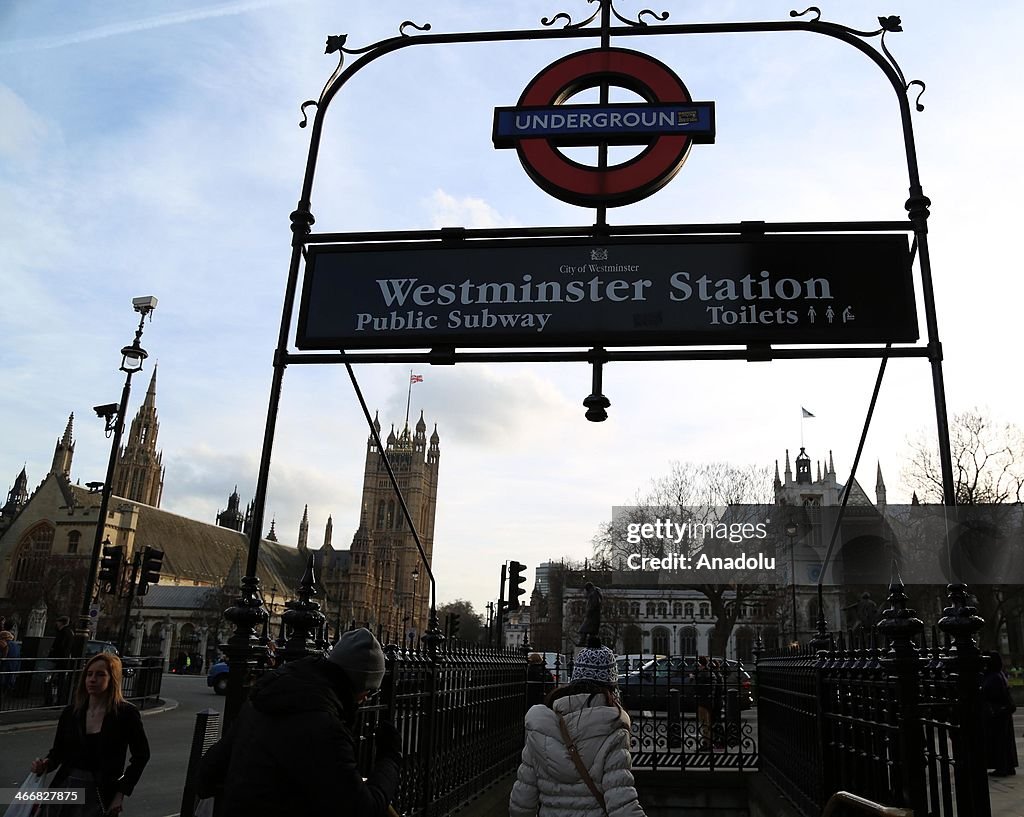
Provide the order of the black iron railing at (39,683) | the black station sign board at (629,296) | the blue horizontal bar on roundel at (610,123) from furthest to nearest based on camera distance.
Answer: the black iron railing at (39,683), the blue horizontal bar on roundel at (610,123), the black station sign board at (629,296)

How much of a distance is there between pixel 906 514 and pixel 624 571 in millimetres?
17045

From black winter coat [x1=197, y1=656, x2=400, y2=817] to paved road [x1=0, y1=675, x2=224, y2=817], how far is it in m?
7.01

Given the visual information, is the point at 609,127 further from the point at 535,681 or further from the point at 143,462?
the point at 143,462

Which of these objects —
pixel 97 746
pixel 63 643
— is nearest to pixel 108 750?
pixel 97 746

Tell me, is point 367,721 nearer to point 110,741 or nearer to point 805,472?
point 110,741

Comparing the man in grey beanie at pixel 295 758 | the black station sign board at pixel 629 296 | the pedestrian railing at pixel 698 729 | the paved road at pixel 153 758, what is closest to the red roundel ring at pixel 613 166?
the black station sign board at pixel 629 296

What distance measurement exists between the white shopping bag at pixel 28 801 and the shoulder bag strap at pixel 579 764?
318cm

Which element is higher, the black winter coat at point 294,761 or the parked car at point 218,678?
the black winter coat at point 294,761

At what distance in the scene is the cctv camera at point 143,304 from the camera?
19.2 metres

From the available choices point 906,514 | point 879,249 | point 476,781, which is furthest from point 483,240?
point 906,514

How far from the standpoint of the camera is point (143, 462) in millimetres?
91062

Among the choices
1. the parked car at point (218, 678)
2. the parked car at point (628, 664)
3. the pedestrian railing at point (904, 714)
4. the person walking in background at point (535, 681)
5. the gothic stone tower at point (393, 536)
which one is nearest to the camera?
the pedestrian railing at point (904, 714)

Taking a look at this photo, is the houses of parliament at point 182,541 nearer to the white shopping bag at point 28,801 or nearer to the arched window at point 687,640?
the arched window at point 687,640

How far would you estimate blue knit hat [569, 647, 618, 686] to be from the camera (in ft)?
12.6
